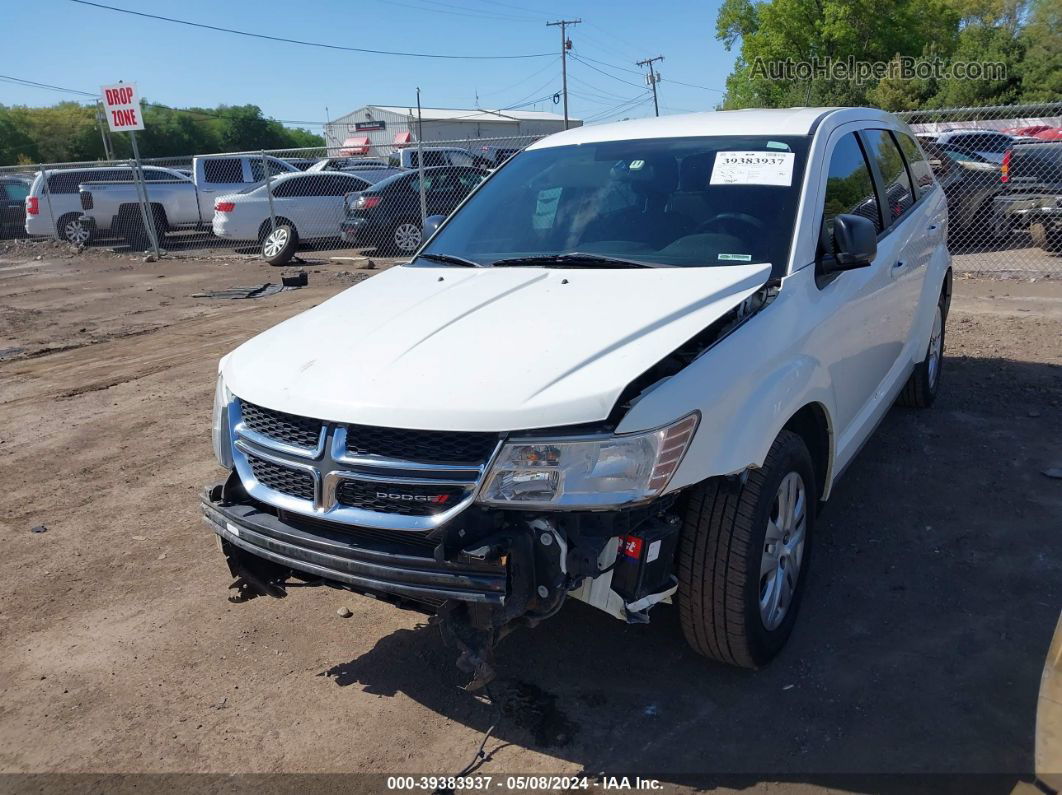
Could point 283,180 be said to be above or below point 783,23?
below

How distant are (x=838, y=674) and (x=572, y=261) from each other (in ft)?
6.27

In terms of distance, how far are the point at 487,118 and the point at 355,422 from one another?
6793 cm

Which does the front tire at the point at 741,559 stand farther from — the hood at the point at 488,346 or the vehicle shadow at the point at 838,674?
the hood at the point at 488,346

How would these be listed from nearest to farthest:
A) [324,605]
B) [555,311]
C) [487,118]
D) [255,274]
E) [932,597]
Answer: [555,311]
[932,597]
[324,605]
[255,274]
[487,118]

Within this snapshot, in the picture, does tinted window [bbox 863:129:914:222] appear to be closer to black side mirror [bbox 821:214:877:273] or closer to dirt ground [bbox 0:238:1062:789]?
black side mirror [bbox 821:214:877:273]

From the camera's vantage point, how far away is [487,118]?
2638 inches

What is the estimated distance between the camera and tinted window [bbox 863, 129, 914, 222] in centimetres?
456

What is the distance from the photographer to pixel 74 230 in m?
19.8

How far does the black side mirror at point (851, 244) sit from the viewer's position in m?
3.36

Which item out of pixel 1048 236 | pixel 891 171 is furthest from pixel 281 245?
pixel 891 171

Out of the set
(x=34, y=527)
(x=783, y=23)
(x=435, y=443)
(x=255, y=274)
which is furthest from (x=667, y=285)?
(x=783, y=23)

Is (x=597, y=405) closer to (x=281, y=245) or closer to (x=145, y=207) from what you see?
(x=281, y=245)

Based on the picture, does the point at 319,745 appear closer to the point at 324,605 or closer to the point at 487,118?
the point at 324,605

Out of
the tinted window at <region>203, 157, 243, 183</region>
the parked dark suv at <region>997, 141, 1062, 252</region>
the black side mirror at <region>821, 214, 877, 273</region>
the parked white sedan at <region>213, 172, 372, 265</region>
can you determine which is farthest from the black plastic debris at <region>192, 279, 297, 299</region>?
the black side mirror at <region>821, 214, 877, 273</region>
